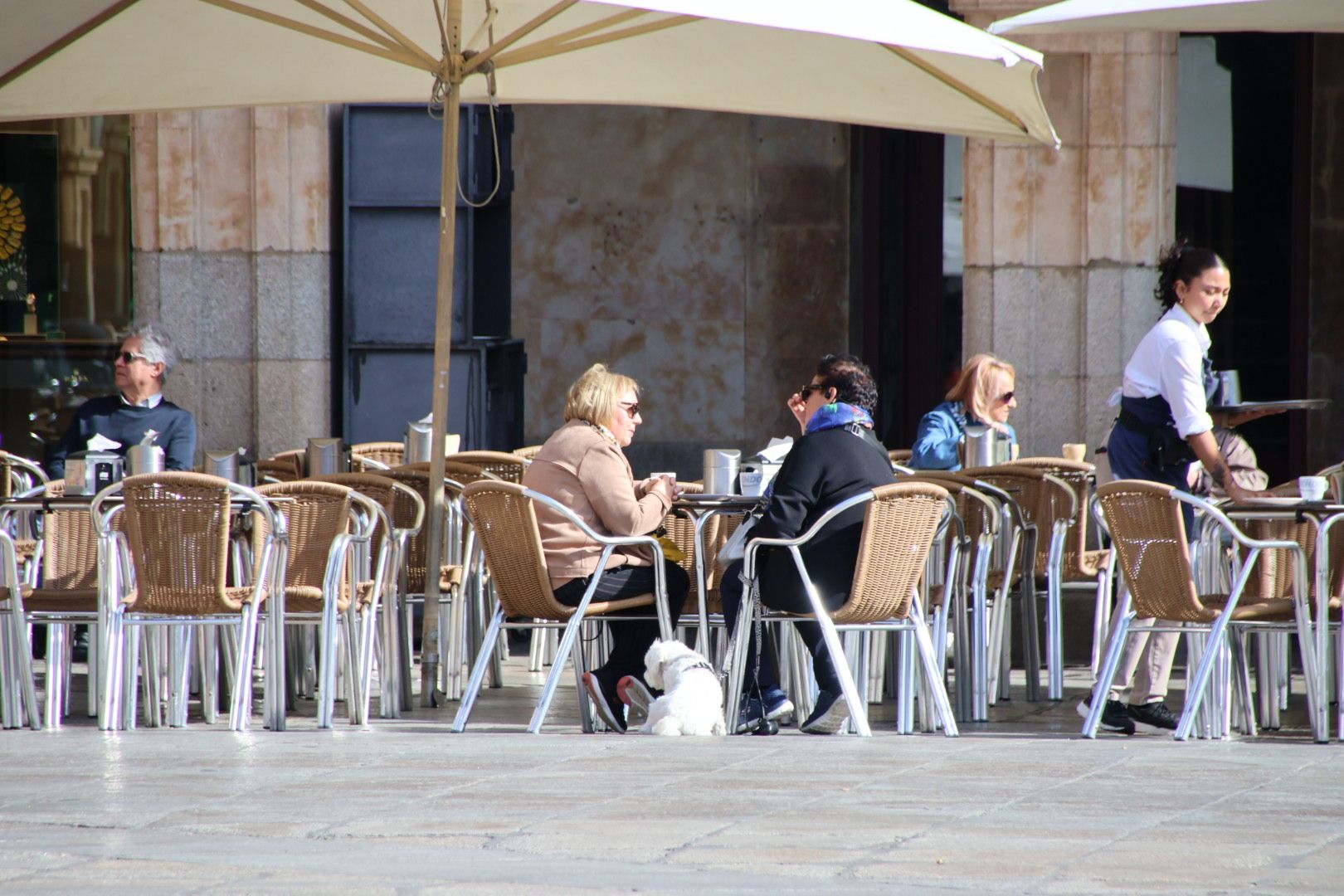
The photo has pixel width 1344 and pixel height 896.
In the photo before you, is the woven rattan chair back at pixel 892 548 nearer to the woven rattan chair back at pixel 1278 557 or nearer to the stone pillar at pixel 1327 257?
the woven rattan chair back at pixel 1278 557

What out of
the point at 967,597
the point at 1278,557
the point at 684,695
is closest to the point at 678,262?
the point at 967,597

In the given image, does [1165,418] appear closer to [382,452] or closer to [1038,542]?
[1038,542]

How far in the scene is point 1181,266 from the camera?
636cm

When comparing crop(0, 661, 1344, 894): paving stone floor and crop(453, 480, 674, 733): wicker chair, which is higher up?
crop(453, 480, 674, 733): wicker chair

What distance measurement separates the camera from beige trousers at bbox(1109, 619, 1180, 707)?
6.21 meters

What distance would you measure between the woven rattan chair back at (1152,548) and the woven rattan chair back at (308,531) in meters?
2.41

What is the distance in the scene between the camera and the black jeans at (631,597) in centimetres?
619

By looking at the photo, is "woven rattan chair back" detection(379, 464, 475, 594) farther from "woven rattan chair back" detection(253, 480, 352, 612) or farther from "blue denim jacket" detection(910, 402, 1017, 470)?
"blue denim jacket" detection(910, 402, 1017, 470)

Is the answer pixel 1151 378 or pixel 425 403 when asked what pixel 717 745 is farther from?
pixel 425 403

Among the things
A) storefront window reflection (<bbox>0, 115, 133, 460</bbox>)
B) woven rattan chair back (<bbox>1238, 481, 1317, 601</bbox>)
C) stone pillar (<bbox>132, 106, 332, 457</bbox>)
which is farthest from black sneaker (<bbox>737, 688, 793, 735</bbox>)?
storefront window reflection (<bbox>0, 115, 133, 460</bbox>)

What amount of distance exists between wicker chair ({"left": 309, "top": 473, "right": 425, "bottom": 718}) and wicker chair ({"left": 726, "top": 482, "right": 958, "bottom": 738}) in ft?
4.11

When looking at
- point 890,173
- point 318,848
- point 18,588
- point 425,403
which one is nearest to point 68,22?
point 18,588

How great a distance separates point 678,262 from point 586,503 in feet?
25.6

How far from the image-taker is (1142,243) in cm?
955
